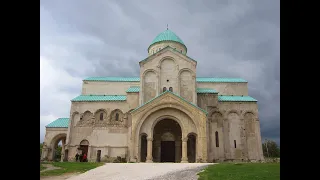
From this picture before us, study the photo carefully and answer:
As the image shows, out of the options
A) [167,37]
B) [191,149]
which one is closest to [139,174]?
[191,149]

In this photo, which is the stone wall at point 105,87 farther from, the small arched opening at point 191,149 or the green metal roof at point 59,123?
the small arched opening at point 191,149

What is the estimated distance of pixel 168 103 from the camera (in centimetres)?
2653

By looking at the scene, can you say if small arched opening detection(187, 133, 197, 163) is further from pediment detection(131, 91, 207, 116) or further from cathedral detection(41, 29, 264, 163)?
pediment detection(131, 91, 207, 116)

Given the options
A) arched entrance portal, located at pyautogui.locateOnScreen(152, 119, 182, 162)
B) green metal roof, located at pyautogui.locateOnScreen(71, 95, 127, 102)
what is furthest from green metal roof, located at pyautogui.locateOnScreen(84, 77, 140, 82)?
arched entrance portal, located at pyautogui.locateOnScreen(152, 119, 182, 162)

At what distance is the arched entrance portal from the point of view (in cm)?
2950

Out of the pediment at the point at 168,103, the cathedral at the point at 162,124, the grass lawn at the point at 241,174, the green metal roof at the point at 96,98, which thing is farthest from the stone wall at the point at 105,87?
the grass lawn at the point at 241,174

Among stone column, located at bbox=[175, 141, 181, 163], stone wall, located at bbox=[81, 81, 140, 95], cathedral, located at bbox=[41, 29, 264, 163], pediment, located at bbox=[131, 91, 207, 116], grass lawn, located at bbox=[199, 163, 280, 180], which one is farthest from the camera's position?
stone wall, located at bbox=[81, 81, 140, 95]

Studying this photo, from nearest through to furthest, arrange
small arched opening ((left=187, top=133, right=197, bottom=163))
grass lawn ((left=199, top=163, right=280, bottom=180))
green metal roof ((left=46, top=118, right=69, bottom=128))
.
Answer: grass lawn ((left=199, top=163, right=280, bottom=180)) → small arched opening ((left=187, top=133, right=197, bottom=163)) → green metal roof ((left=46, top=118, right=69, bottom=128))

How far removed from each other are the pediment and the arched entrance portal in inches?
140

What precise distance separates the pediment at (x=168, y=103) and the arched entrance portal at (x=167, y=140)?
11.6 feet

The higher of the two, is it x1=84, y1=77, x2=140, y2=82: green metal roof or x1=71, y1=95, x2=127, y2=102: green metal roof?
x1=84, y1=77, x2=140, y2=82: green metal roof

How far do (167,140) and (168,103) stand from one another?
214 inches
